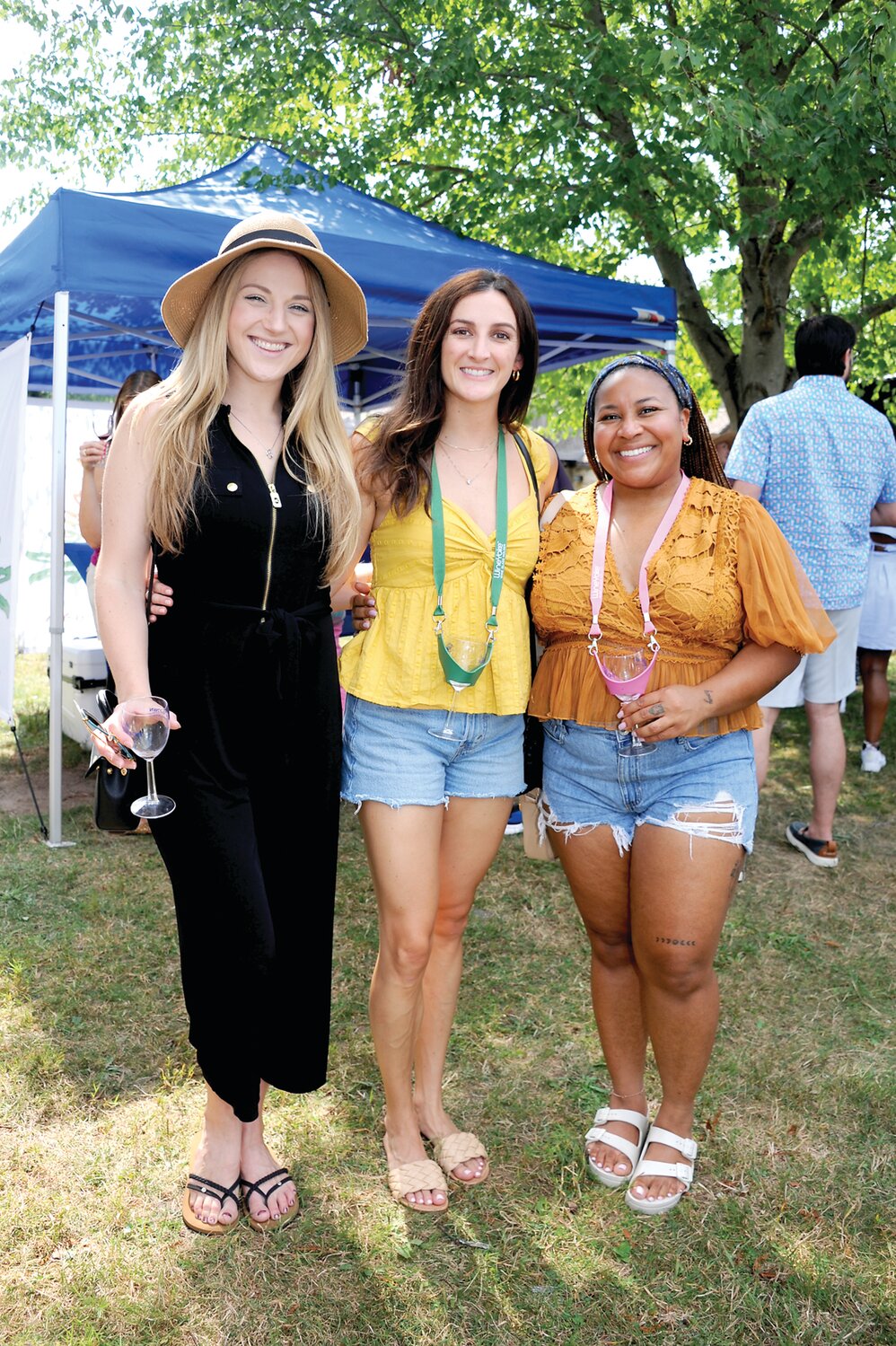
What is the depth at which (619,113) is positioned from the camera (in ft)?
23.6

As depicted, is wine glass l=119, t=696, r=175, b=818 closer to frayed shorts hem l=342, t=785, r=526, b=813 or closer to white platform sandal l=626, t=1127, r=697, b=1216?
frayed shorts hem l=342, t=785, r=526, b=813

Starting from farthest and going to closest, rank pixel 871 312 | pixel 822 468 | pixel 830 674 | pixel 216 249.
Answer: pixel 871 312
pixel 830 674
pixel 216 249
pixel 822 468

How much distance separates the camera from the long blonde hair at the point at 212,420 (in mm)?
2049

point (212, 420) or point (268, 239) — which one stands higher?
point (268, 239)

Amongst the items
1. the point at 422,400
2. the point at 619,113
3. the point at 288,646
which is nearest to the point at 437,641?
the point at 288,646

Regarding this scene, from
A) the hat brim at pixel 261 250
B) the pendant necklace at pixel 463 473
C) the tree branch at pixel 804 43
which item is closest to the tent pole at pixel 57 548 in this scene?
the hat brim at pixel 261 250

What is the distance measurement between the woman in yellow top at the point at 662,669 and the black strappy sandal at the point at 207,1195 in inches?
35.8

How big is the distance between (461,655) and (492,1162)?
129 cm

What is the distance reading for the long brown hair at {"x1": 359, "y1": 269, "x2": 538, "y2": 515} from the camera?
2346mm

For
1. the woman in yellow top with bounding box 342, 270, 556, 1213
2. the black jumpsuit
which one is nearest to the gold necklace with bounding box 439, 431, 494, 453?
the woman in yellow top with bounding box 342, 270, 556, 1213

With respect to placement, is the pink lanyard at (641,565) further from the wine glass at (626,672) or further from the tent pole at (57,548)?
the tent pole at (57,548)

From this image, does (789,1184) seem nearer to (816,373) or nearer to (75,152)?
(816,373)

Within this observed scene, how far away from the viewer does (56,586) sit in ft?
15.1

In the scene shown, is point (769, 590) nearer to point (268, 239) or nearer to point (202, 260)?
point (268, 239)
